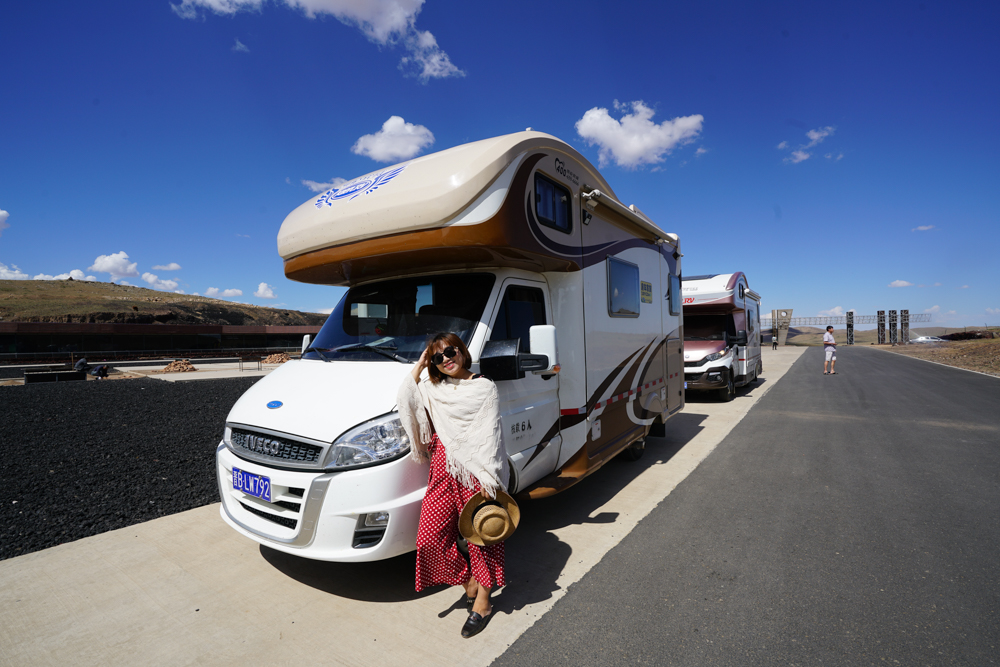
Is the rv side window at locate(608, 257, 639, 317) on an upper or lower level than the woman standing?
upper

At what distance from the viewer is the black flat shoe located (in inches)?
107

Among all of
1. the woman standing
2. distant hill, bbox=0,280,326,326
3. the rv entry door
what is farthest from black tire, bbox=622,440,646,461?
distant hill, bbox=0,280,326,326

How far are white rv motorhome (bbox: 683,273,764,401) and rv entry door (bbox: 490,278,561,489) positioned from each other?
23.7 ft

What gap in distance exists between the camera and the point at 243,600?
3107 millimetres

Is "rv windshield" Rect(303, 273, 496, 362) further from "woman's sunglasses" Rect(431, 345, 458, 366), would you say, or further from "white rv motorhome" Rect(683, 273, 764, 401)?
"white rv motorhome" Rect(683, 273, 764, 401)

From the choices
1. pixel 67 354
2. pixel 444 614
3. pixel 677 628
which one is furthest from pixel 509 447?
pixel 67 354

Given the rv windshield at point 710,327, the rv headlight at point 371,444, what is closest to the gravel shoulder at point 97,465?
the rv headlight at point 371,444

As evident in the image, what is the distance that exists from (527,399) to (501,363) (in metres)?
0.64

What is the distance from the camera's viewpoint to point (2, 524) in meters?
4.18

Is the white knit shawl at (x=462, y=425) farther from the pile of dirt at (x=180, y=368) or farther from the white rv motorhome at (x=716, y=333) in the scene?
the pile of dirt at (x=180, y=368)

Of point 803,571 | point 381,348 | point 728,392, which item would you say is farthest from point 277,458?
point 728,392

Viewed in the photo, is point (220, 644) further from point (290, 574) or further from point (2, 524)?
point (2, 524)

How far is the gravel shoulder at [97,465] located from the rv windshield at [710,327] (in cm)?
983

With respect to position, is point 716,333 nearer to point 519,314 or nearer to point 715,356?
point 715,356
